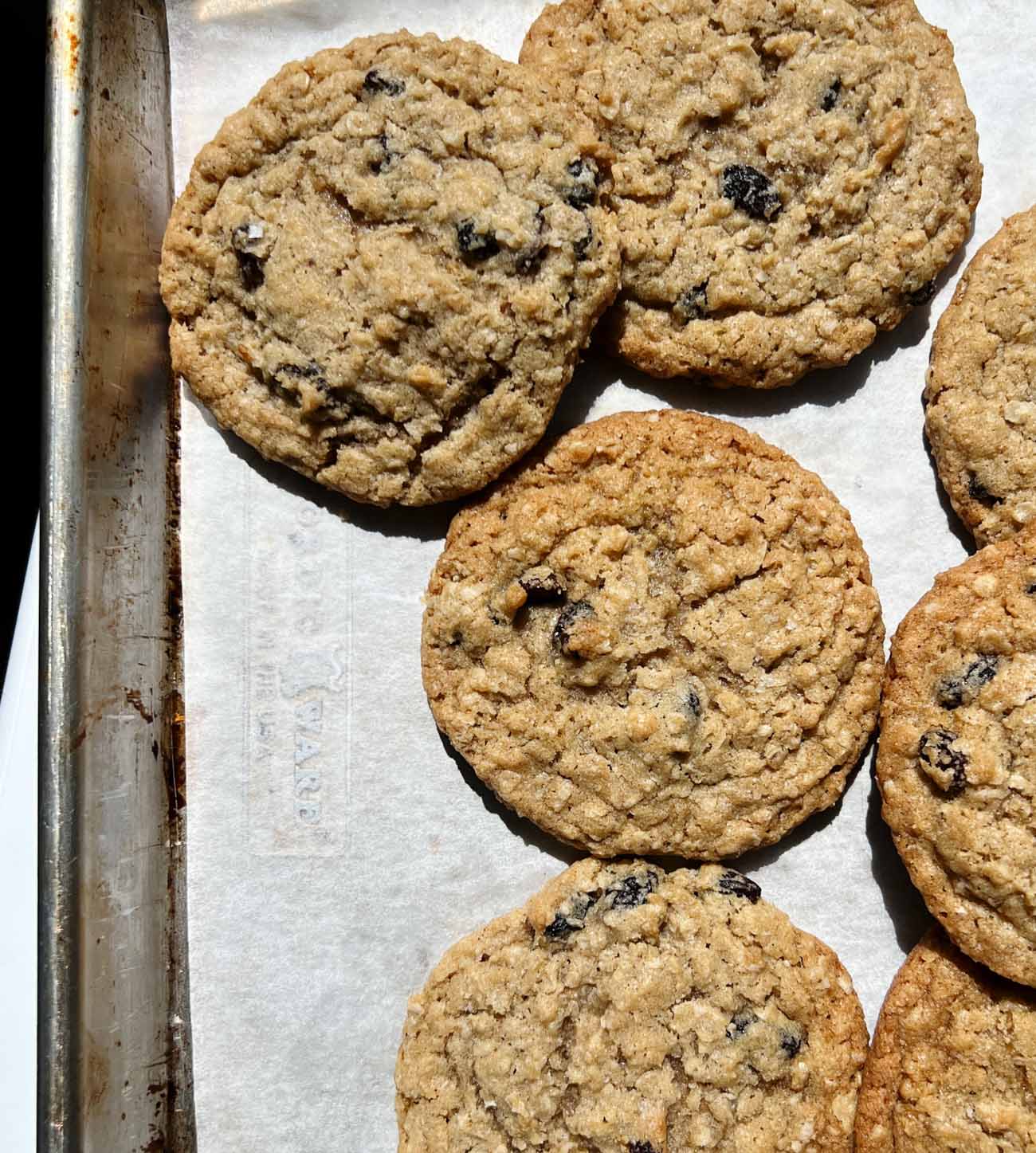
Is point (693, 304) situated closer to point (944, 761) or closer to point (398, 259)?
point (398, 259)

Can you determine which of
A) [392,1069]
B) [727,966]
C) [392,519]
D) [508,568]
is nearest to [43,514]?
[392,519]

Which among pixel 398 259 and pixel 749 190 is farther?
pixel 749 190

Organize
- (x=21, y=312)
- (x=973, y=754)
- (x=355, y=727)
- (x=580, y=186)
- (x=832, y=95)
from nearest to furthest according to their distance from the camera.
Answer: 1. (x=973, y=754)
2. (x=580, y=186)
3. (x=832, y=95)
4. (x=355, y=727)
5. (x=21, y=312)

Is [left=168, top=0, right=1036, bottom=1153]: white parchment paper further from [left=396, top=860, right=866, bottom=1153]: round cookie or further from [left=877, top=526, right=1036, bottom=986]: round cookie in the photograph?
[left=877, top=526, right=1036, bottom=986]: round cookie

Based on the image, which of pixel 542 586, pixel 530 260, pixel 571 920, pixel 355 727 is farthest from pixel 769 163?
pixel 571 920

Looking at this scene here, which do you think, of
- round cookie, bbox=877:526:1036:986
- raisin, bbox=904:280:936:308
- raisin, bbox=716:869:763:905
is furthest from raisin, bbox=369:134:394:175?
raisin, bbox=716:869:763:905

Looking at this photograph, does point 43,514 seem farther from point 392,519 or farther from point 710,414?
point 710,414
